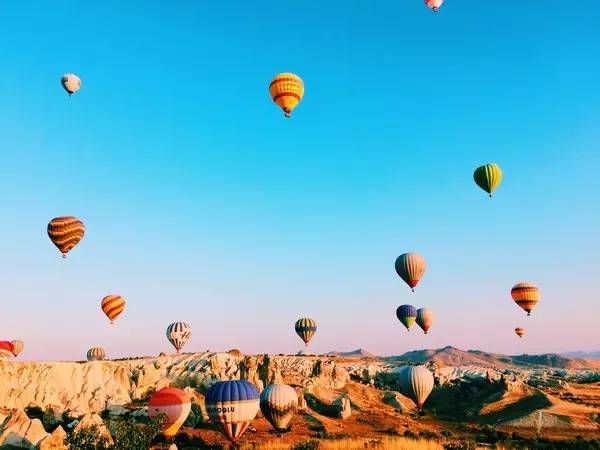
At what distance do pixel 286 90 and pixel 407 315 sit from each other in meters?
38.9

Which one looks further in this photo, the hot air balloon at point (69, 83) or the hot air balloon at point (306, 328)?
the hot air balloon at point (306, 328)

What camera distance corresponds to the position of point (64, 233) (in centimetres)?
5119

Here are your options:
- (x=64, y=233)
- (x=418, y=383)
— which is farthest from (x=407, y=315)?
(x=64, y=233)

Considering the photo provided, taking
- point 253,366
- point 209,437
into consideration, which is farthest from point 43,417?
point 253,366

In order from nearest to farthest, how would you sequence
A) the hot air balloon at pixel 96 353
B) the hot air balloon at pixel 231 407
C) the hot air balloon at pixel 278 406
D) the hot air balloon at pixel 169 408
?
the hot air balloon at pixel 231 407
the hot air balloon at pixel 169 408
the hot air balloon at pixel 278 406
the hot air balloon at pixel 96 353

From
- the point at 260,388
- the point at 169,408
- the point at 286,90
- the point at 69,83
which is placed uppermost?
the point at 69,83

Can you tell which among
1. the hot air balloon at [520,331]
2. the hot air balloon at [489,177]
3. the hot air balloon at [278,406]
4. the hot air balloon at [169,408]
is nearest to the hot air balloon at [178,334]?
the hot air balloon at [278,406]

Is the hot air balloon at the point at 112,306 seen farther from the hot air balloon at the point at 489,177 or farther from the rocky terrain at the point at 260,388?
the hot air balloon at the point at 489,177

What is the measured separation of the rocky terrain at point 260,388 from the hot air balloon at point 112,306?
23.5ft

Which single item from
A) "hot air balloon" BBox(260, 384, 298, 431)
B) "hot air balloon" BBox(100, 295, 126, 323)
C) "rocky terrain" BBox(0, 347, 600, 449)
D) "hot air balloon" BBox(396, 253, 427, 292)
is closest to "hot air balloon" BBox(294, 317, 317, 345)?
"rocky terrain" BBox(0, 347, 600, 449)

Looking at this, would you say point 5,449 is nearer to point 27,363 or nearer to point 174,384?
point 27,363

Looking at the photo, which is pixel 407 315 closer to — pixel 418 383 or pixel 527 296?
pixel 527 296

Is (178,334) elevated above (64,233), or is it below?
below

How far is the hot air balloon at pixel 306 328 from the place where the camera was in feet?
238
